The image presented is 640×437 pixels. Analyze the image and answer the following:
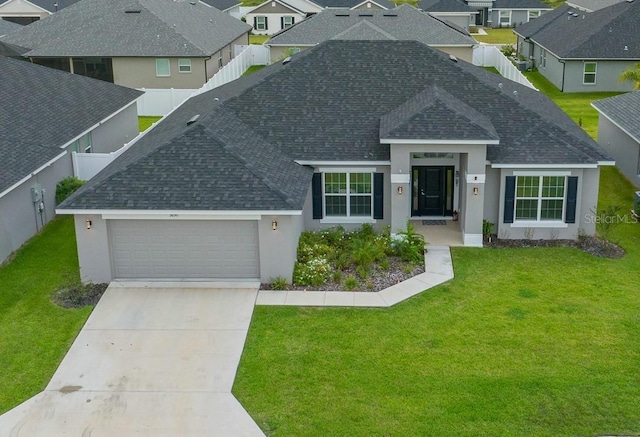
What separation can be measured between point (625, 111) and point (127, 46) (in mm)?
27223

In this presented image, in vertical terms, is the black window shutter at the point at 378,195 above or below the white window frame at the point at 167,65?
below

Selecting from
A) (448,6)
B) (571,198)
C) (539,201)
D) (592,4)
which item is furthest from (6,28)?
(592,4)

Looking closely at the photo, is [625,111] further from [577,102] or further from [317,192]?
[577,102]

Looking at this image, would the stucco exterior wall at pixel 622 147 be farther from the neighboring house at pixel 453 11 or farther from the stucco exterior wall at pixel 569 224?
the neighboring house at pixel 453 11

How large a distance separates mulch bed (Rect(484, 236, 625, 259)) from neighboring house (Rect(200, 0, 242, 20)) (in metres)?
61.8

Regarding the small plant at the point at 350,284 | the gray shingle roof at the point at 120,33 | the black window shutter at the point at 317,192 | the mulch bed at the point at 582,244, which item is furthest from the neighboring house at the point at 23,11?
the small plant at the point at 350,284

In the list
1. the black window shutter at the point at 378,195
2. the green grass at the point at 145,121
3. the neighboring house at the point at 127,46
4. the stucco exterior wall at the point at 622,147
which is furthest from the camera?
the neighboring house at the point at 127,46

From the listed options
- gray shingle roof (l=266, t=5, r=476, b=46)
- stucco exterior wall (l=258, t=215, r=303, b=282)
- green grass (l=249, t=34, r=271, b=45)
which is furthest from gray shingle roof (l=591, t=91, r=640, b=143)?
green grass (l=249, t=34, r=271, b=45)

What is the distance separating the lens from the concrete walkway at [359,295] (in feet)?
59.4

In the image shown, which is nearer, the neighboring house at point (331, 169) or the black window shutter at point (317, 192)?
the neighboring house at point (331, 169)

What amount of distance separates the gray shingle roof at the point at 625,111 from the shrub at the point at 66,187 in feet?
59.7

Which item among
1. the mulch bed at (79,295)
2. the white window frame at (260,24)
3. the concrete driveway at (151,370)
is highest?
the white window frame at (260,24)

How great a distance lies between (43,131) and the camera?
2483 centimetres

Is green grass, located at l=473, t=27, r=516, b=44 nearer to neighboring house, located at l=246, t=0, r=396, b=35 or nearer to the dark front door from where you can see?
neighboring house, located at l=246, t=0, r=396, b=35
